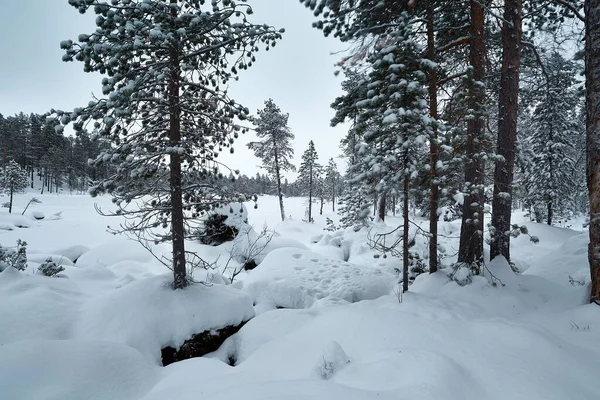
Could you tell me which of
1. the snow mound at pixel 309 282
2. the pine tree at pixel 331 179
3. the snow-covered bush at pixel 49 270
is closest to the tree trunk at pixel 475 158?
the snow mound at pixel 309 282

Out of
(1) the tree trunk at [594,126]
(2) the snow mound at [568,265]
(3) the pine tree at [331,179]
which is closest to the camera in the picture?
(1) the tree trunk at [594,126]

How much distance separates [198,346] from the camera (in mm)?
5688

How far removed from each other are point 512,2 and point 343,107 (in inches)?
183

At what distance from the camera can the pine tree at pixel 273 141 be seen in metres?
27.4

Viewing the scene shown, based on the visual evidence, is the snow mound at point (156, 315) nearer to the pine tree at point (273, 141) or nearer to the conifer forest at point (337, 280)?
the conifer forest at point (337, 280)

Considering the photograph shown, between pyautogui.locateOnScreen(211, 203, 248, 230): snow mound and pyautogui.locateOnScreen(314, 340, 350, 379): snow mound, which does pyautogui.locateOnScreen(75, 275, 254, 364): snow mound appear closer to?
pyautogui.locateOnScreen(314, 340, 350, 379): snow mound

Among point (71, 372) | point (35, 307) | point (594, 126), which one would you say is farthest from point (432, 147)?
point (35, 307)

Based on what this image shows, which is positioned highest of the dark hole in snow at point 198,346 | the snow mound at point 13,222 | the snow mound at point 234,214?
the snow mound at point 234,214

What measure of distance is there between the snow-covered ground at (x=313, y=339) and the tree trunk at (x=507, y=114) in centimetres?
145

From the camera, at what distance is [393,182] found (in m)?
6.45

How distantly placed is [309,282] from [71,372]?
681cm

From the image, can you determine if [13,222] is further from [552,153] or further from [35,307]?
[552,153]

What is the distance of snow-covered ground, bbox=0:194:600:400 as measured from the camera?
310cm

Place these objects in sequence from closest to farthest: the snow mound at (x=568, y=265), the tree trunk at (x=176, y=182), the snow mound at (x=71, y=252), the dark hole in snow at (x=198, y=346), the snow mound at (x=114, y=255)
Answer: the dark hole in snow at (x=198, y=346), the tree trunk at (x=176, y=182), the snow mound at (x=568, y=265), the snow mound at (x=114, y=255), the snow mound at (x=71, y=252)
